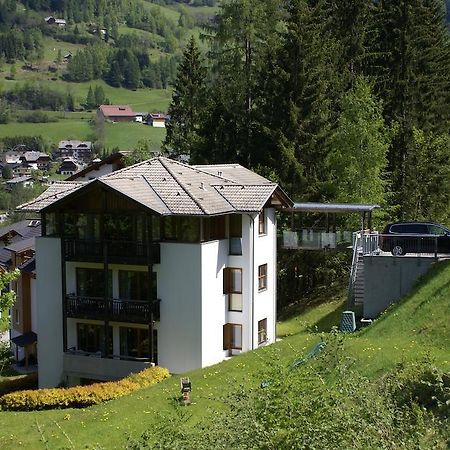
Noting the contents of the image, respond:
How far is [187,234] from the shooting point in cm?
3075

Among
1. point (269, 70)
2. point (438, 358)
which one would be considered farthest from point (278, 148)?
point (438, 358)

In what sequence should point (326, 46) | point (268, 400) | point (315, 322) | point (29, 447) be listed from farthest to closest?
1. point (326, 46)
2. point (315, 322)
3. point (29, 447)
4. point (268, 400)

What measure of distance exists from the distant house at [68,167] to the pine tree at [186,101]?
14168 cm

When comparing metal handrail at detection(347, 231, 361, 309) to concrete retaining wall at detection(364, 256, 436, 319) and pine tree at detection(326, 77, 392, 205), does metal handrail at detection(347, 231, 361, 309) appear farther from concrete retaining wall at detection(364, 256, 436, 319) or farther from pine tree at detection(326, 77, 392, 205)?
pine tree at detection(326, 77, 392, 205)

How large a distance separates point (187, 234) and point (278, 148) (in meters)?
13.6

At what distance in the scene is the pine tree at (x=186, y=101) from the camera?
2114 inches

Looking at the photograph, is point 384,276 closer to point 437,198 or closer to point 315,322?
point 315,322

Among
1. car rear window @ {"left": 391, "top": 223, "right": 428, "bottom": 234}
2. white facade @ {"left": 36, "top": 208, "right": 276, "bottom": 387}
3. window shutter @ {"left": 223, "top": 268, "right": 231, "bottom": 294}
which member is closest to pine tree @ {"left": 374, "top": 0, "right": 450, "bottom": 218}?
car rear window @ {"left": 391, "top": 223, "right": 428, "bottom": 234}

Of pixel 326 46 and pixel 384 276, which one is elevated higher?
pixel 326 46

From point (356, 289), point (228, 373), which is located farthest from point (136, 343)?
point (356, 289)

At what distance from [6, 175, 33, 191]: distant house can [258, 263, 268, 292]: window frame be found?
486 ft

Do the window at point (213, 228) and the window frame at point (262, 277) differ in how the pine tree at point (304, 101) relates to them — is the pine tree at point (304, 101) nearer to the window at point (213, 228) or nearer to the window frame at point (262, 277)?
the window frame at point (262, 277)

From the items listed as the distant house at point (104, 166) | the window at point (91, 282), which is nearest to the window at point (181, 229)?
the window at point (91, 282)

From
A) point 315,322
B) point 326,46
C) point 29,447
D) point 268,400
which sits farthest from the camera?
point 326,46
